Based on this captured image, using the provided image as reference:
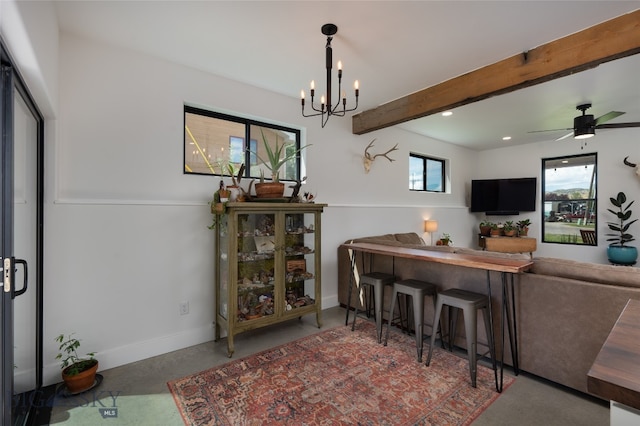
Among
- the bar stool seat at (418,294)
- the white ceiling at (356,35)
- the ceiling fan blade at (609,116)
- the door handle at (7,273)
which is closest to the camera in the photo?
the door handle at (7,273)

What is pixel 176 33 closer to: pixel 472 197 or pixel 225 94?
pixel 225 94

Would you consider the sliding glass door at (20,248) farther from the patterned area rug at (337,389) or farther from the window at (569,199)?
the window at (569,199)

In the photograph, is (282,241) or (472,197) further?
(472,197)

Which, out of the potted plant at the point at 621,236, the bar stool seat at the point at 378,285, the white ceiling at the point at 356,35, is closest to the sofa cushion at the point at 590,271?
the bar stool seat at the point at 378,285

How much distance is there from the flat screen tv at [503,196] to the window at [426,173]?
3.13ft

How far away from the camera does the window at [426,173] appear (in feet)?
17.1

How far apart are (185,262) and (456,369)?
2.48m

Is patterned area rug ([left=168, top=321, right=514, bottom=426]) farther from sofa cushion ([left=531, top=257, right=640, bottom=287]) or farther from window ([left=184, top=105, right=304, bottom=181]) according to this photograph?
window ([left=184, top=105, right=304, bottom=181])

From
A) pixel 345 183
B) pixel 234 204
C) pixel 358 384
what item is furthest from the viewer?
pixel 345 183

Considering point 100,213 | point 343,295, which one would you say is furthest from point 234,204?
point 343,295

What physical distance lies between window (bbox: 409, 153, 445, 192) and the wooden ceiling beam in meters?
1.95

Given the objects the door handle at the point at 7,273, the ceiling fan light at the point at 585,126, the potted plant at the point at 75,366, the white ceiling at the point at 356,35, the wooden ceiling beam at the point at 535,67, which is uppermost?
the white ceiling at the point at 356,35

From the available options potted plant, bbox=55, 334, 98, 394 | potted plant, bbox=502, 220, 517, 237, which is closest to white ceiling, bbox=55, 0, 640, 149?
potted plant, bbox=55, 334, 98, 394

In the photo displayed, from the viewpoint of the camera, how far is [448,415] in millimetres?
1769
